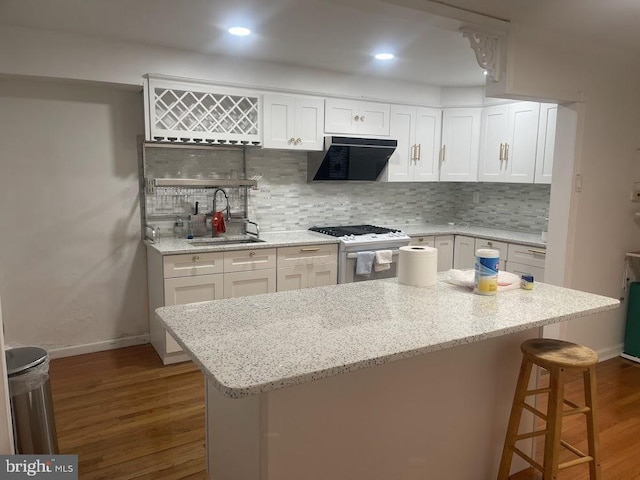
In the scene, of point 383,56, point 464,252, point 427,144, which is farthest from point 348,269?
point 383,56

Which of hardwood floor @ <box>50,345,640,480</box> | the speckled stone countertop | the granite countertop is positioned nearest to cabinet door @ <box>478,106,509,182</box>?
the granite countertop

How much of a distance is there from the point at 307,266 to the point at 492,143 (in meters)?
2.22

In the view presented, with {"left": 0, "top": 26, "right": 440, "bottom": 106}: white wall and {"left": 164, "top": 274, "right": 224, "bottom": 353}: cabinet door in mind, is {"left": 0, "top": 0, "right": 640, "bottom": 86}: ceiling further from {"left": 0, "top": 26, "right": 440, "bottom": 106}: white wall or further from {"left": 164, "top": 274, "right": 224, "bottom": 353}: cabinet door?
{"left": 164, "top": 274, "right": 224, "bottom": 353}: cabinet door

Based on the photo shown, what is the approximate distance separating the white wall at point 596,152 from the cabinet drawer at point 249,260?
206 cm

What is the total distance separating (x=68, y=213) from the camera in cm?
361

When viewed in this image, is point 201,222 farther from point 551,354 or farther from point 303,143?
point 551,354

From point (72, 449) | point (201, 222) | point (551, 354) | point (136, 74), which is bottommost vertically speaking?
point (72, 449)

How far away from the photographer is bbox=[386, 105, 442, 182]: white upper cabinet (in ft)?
15.1

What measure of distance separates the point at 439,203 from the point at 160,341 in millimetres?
3366

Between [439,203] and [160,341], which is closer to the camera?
[160,341]

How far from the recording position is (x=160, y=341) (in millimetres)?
3623

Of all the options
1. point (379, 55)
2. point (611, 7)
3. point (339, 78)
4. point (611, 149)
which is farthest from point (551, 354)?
point (339, 78)

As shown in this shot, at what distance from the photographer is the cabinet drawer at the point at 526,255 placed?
396 cm

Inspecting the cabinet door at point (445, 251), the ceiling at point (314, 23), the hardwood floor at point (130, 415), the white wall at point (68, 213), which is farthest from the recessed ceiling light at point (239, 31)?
the cabinet door at point (445, 251)
